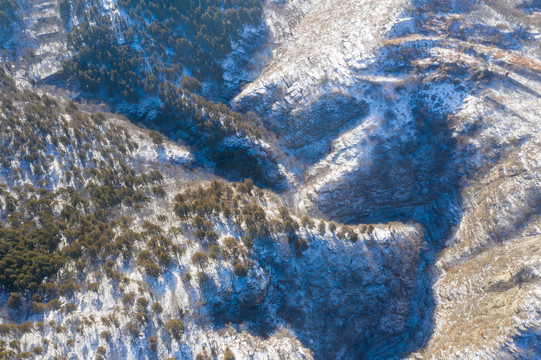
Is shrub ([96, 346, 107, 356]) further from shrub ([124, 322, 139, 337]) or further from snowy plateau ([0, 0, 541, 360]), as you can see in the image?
shrub ([124, 322, 139, 337])

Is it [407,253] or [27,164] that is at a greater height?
[27,164]

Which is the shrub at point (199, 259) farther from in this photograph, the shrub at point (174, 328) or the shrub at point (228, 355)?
the shrub at point (228, 355)

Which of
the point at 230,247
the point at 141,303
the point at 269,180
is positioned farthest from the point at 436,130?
the point at 141,303

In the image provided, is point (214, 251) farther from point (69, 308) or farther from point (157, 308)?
point (69, 308)

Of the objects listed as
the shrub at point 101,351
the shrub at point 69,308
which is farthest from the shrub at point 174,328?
the shrub at point 69,308

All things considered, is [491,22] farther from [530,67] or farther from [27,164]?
[27,164]

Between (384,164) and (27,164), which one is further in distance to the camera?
(384,164)

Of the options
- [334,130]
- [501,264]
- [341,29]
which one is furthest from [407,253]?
[341,29]
